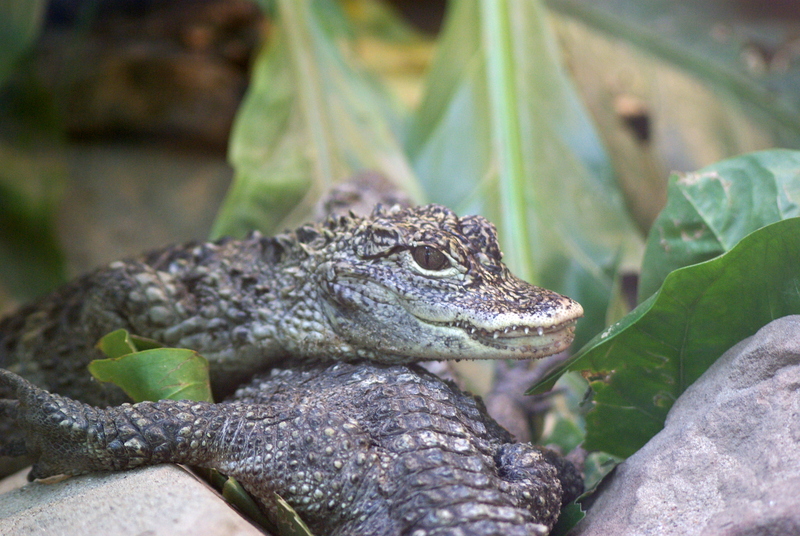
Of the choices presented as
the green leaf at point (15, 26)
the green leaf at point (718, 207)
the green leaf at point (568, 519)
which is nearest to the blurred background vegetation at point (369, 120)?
the green leaf at point (15, 26)

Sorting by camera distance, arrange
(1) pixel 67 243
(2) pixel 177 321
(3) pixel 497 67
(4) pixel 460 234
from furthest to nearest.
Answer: (1) pixel 67 243 < (3) pixel 497 67 < (2) pixel 177 321 < (4) pixel 460 234

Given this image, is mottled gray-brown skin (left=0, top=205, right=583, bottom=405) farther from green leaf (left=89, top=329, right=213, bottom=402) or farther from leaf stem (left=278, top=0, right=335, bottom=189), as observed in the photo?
leaf stem (left=278, top=0, right=335, bottom=189)

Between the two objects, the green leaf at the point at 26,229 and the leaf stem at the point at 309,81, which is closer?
the leaf stem at the point at 309,81

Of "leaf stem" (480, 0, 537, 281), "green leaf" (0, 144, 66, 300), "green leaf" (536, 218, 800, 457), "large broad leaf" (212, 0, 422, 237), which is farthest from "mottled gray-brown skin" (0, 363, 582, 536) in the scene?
"green leaf" (0, 144, 66, 300)

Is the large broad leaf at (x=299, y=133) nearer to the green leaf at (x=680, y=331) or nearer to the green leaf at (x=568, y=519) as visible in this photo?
the green leaf at (x=680, y=331)

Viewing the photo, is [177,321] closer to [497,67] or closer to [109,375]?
[109,375]

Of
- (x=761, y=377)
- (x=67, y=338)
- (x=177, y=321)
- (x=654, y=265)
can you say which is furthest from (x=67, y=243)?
(x=761, y=377)
